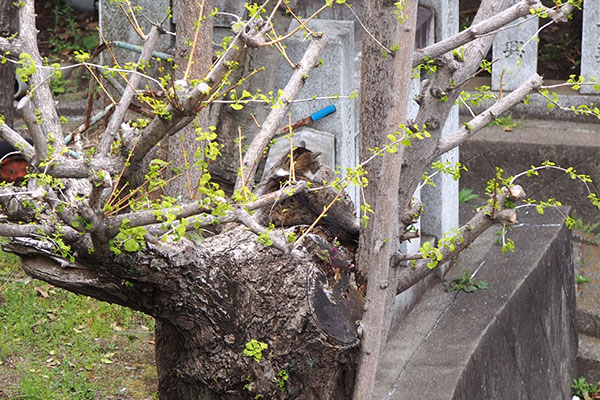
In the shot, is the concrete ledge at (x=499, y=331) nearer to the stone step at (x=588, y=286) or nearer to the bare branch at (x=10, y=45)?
the stone step at (x=588, y=286)

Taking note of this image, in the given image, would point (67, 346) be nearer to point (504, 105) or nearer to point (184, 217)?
point (184, 217)

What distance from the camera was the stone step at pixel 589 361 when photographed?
7991 mm

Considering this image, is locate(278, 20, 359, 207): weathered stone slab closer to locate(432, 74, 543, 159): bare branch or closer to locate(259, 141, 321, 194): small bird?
locate(259, 141, 321, 194): small bird

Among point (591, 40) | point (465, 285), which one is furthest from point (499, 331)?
point (591, 40)

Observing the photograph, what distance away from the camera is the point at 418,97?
381 cm

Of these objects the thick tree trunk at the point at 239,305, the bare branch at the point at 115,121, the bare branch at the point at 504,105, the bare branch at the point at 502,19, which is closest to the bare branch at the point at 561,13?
the bare branch at the point at 502,19

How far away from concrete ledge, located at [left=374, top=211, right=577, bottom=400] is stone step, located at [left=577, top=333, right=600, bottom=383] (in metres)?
0.12

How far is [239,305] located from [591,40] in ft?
22.7

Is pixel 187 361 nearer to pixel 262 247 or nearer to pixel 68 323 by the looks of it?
pixel 262 247

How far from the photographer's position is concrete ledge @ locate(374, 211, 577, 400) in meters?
5.02

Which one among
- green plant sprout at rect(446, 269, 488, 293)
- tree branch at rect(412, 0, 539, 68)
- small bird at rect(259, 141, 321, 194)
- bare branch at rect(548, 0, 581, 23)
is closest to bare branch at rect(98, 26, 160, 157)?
small bird at rect(259, 141, 321, 194)

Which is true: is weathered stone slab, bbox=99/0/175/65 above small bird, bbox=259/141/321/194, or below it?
above

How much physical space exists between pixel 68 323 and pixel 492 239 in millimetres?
3401

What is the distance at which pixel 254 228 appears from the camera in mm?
2928
